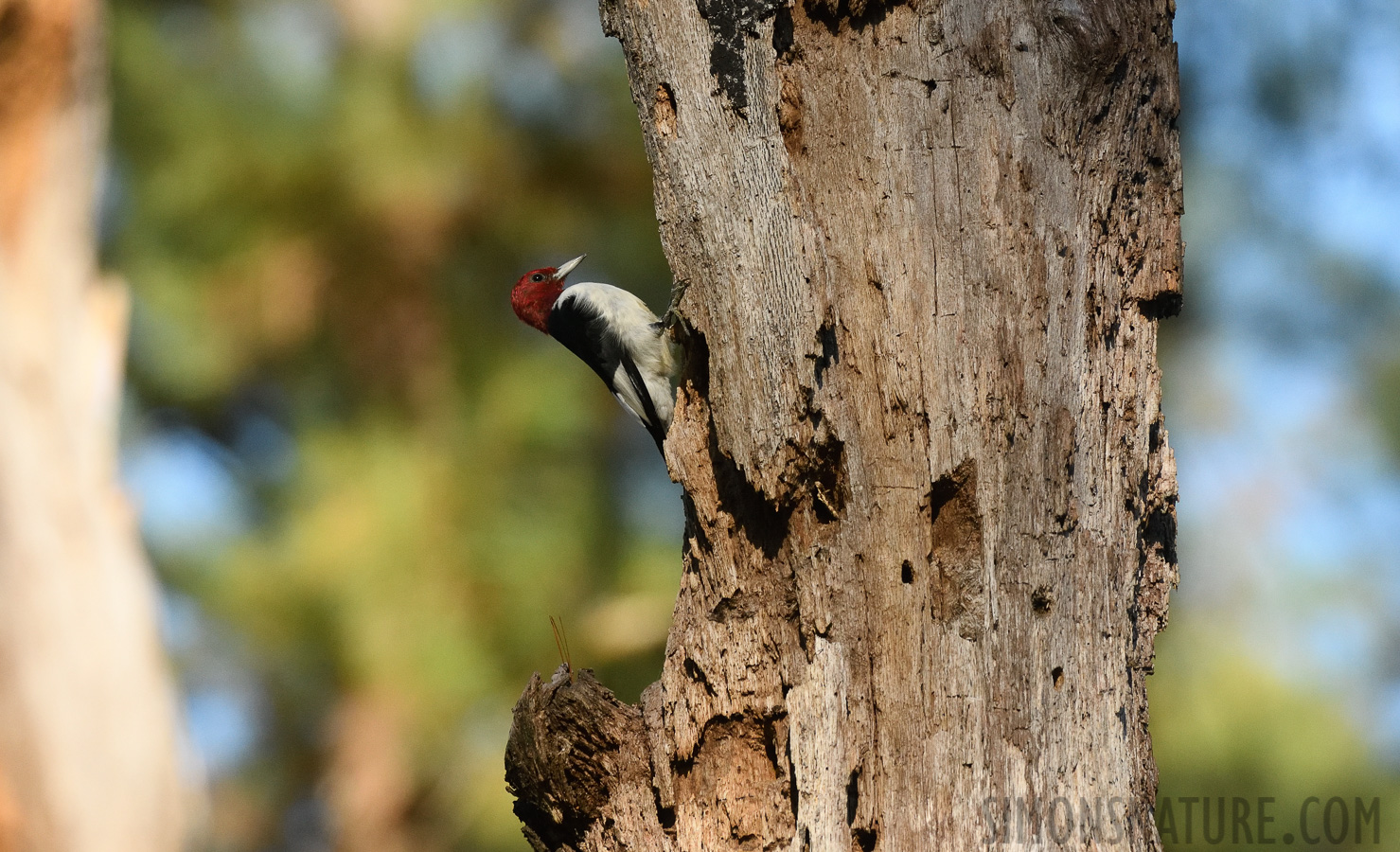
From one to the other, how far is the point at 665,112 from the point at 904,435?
70 cm

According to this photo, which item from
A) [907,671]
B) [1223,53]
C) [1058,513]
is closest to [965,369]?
[1058,513]

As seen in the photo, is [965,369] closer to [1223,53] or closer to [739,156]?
[739,156]

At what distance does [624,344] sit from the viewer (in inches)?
141

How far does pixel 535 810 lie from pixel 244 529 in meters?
4.22

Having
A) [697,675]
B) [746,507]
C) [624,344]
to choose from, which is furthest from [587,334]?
→ [697,675]

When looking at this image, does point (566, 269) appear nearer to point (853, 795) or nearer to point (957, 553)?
point (957, 553)

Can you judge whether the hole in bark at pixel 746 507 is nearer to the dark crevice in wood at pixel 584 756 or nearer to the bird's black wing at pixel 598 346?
the dark crevice in wood at pixel 584 756

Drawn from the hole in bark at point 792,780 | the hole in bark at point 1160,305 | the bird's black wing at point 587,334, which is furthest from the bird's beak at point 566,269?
the hole in bark at point 792,780

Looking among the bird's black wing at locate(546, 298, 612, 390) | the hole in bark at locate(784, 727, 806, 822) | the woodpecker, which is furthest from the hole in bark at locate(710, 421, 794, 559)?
the bird's black wing at locate(546, 298, 612, 390)

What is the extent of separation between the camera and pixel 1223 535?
628 centimetres

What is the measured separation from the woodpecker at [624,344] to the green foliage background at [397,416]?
175cm

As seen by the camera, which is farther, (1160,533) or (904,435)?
(1160,533)

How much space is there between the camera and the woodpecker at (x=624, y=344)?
350 centimetres

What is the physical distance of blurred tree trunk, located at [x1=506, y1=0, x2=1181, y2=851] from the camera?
5.77 ft
